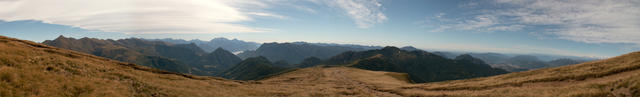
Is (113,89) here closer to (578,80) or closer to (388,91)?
(388,91)

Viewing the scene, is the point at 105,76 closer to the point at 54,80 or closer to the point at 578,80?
the point at 54,80

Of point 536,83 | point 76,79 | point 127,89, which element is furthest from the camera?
point 536,83

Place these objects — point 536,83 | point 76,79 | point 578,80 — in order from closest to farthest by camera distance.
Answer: point 76,79 < point 578,80 < point 536,83

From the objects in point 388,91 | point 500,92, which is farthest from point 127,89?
point 500,92

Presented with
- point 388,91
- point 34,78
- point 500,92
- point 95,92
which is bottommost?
point 388,91

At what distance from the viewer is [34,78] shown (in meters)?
19.9

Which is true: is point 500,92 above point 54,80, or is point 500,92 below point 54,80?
below

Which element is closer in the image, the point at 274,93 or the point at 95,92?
the point at 95,92

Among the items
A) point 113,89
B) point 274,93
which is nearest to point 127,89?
point 113,89

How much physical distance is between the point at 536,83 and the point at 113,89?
5407cm

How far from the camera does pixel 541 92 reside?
27.4 meters

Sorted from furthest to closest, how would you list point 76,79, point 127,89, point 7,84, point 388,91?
1. point 388,91
2. point 127,89
3. point 76,79
4. point 7,84

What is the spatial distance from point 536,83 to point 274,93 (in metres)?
40.7

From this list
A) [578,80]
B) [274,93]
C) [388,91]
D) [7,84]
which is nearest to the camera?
[7,84]
